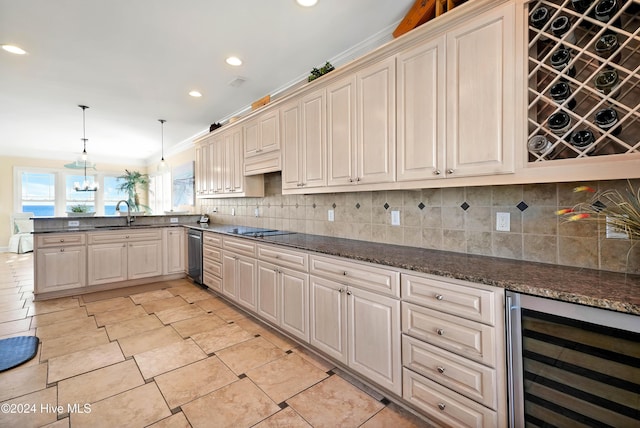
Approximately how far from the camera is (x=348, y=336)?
209 centimetres

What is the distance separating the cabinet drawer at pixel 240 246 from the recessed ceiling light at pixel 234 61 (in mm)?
1876

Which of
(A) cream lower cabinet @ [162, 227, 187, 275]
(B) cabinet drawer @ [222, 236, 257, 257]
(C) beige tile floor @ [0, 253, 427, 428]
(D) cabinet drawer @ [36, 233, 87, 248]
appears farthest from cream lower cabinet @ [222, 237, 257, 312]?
(D) cabinet drawer @ [36, 233, 87, 248]

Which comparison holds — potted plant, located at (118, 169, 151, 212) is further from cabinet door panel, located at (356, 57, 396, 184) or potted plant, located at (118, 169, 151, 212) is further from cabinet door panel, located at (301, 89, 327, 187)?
cabinet door panel, located at (356, 57, 396, 184)

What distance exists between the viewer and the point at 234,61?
10.0ft

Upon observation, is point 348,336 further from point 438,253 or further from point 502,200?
point 502,200

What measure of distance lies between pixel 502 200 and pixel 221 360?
2.39 m

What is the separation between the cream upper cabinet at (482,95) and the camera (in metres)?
1.56

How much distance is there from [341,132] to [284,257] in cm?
120

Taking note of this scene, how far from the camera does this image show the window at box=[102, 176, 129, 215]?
9141mm

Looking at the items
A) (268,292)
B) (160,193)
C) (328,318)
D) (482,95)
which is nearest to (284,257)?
(268,292)

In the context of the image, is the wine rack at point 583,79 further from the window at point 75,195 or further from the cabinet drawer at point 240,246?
the window at point 75,195

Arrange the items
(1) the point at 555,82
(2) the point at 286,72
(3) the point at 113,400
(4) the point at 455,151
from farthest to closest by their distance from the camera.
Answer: (2) the point at 286,72 < (3) the point at 113,400 < (4) the point at 455,151 < (1) the point at 555,82

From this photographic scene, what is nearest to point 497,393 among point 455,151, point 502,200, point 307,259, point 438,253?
point 438,253

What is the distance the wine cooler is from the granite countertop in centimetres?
Result: 4
